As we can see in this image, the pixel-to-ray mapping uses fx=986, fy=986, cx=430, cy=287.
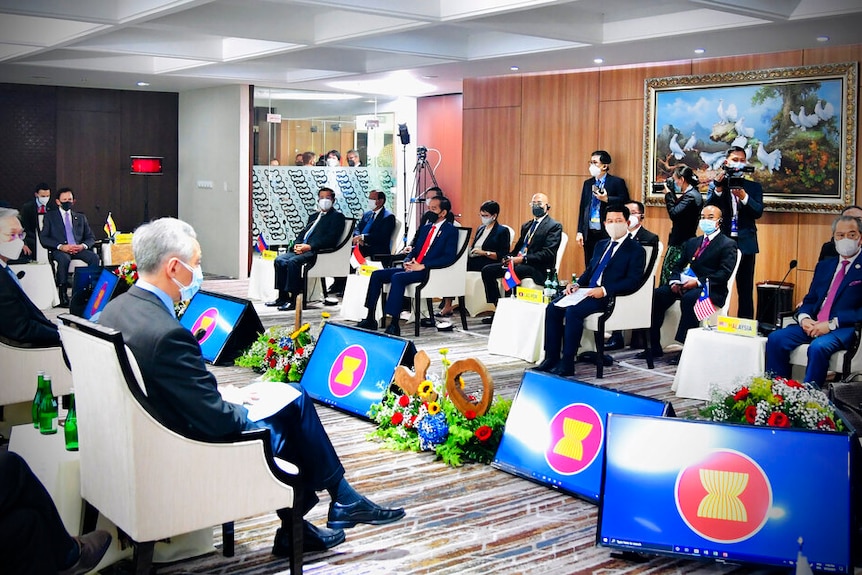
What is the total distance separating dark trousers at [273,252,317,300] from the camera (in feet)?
38.4

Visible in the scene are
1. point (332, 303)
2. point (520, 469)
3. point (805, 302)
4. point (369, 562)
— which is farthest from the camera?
point (332, 303)

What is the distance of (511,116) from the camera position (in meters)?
13.1

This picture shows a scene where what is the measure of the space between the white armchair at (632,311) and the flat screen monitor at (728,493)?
3.88 metres

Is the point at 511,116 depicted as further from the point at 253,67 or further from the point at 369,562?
the point at 369,562

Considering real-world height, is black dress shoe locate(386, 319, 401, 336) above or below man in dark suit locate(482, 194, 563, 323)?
below

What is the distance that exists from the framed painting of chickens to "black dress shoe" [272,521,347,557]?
21.0ft

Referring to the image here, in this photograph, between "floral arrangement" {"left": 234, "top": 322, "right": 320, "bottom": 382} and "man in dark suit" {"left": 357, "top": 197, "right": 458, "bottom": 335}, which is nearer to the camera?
"floral arrangement" {"left": 234, "top": 322, "right": 320, "bottom": 382}

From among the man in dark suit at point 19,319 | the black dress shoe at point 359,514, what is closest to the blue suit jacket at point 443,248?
the man in dark suit at point 19,319

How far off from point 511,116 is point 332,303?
3494mm

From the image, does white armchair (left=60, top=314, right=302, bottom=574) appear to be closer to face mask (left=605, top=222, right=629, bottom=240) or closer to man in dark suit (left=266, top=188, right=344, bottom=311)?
face mask (left=605, top=222, right=629, bottom=240)

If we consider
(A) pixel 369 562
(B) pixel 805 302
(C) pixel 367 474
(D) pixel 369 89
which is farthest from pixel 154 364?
(D) pixel 369 89

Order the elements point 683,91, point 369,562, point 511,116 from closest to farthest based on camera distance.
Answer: point 369,562, point 683,91, point 511,116

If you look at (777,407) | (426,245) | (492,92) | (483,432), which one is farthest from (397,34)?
(777,407)

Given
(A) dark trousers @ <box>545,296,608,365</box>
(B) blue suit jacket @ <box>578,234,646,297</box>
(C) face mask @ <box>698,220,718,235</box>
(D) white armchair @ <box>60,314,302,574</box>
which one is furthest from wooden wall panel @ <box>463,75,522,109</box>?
(D) white armchair @ <box>60,314,302,574</box>
